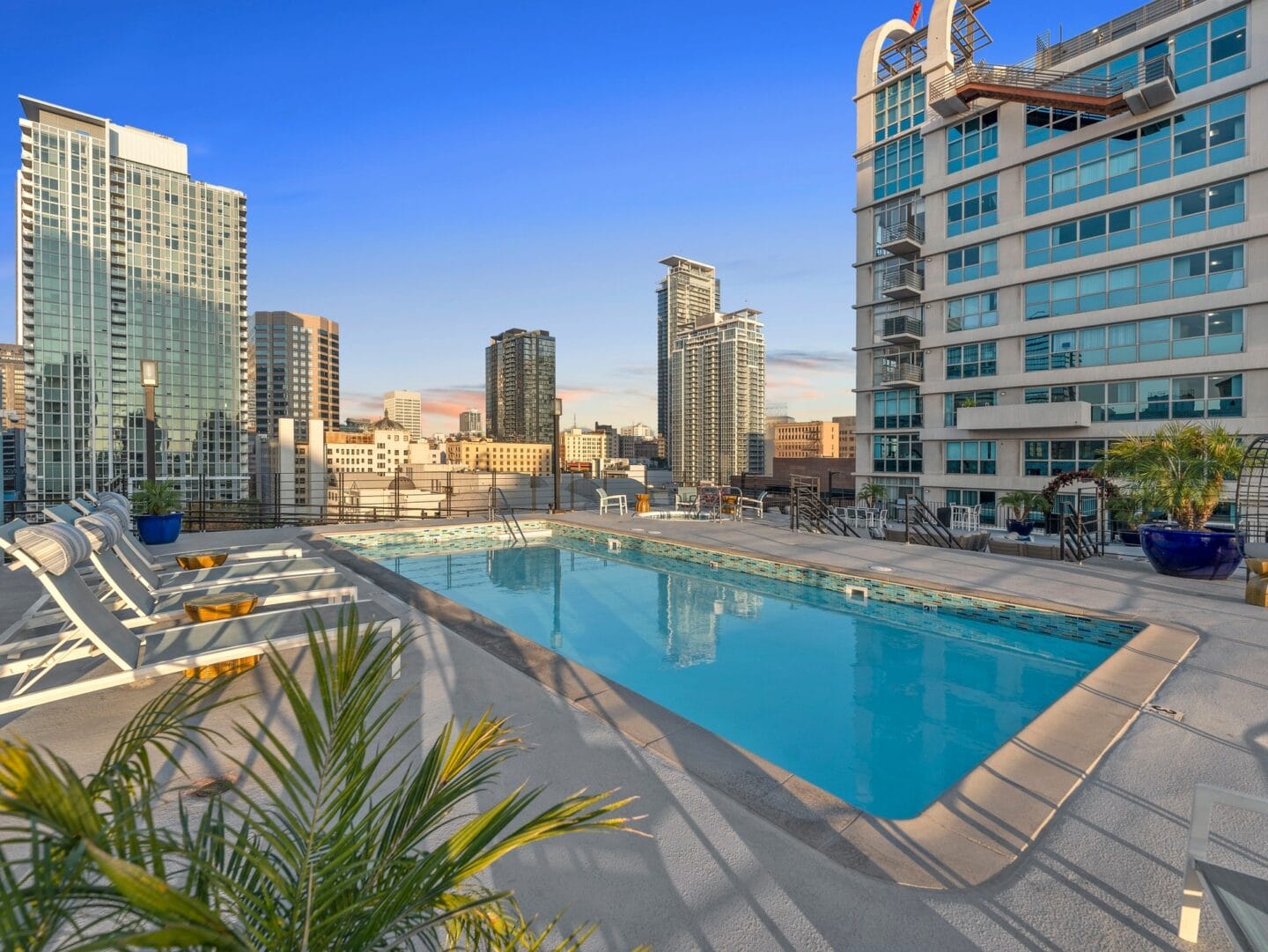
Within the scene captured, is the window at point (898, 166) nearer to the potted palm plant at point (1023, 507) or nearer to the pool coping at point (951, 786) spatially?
the potted palm plant at point (1023, 507)

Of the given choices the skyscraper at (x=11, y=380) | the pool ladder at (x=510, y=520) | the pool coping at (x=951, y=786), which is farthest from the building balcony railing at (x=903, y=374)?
the skyscraper at (x=11, y=380)

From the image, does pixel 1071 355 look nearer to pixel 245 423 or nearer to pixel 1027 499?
→ pixel 1027 499

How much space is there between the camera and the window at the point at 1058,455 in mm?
19094

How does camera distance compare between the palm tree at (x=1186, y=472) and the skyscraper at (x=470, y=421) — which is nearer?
the palm tree at (x=1186, y=472)

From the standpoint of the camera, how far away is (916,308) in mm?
24016

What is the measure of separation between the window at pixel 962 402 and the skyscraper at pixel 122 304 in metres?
54.0

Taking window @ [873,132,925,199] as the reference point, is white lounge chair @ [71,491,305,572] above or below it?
below

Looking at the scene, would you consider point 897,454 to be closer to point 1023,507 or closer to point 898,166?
point 1023,507

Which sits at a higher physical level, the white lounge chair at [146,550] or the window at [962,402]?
the window at [962,402]

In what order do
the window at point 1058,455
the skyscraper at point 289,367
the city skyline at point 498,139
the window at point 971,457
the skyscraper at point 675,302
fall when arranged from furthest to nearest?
the skyscraper at point 675,302
the skyscraper at point 289,367
the window at point 971,457
the window at point 1058,455
the city skyline at point 498,139

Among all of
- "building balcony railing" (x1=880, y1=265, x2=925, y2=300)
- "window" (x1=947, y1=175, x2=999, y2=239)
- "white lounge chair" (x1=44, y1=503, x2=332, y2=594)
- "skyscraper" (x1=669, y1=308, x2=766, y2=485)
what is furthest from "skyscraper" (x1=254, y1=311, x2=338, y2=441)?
"white lounge chair" (x1=44, y1=503, x2=332, y2=594)

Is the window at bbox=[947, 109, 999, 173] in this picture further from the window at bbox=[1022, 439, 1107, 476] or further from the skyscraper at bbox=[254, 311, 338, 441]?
the skyscraper at bbox=[254, 311, 338, 441]

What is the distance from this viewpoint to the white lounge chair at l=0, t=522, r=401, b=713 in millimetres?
3209

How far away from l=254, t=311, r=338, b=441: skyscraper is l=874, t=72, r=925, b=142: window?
10979 cm
